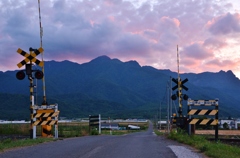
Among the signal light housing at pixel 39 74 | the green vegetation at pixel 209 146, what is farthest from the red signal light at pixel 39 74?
the green vegetation at pixel 209 146

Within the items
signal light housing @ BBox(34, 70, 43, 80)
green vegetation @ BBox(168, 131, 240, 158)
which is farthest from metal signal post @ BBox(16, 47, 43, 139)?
green vegetation @ BBox(168, 131, 240, 158)

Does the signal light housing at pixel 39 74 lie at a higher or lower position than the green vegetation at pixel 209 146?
higher

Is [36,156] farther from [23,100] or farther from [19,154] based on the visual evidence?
[23,100]

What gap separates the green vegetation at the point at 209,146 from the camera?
1104 cm

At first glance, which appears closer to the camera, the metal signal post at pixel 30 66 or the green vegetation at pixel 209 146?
the green vegetation at pixel 209 146

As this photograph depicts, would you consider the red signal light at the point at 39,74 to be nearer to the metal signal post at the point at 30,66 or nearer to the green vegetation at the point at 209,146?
the metal signal post at the point at 30,66

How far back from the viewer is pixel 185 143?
1599cm

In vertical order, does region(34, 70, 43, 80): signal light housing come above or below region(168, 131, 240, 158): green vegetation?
above

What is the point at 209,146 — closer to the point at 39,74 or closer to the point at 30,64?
the point at 39,74

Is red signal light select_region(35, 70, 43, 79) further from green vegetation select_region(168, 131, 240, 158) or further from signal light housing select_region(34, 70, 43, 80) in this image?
green vegetation select_region(168, 131, 240, 158)

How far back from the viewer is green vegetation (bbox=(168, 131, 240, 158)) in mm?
11039

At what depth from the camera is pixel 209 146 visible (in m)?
12.8

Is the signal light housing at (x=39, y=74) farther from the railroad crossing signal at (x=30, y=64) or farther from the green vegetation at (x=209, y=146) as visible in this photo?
the green vegetation at (x=209, y=146)

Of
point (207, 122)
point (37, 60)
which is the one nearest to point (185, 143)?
point (207, 122)
